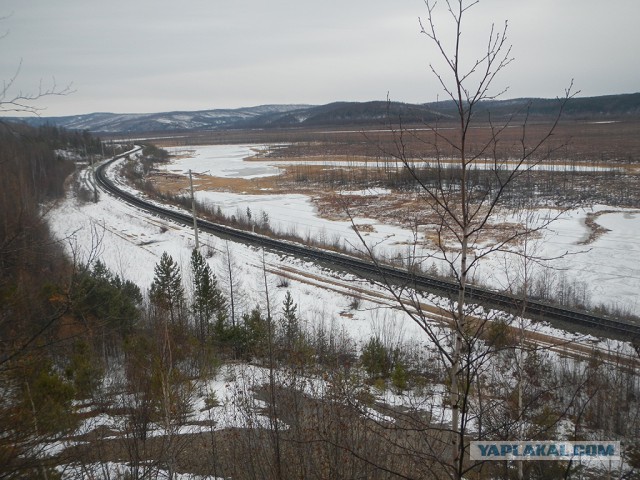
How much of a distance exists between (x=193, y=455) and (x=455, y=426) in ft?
28.5

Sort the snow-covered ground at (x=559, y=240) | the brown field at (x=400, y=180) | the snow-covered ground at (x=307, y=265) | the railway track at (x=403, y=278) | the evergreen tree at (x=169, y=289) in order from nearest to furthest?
the railway track at (x=403, y=278) → the snow-covered ground at (x=307, y=265) → the evergreen tree at (x=169, y=289) → the snow-covered ground at (x=559, y=240) → the brown field at (x=400, y=180)

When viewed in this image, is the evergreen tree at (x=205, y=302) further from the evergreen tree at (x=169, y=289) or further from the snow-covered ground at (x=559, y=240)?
the snow-covered ground at (x=559, y=240)

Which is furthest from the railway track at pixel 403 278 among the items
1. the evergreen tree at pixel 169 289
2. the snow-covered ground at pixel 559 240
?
the evergreen tree at pixel 169 289

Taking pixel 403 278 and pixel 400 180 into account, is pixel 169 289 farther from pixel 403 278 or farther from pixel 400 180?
pixel 400 180

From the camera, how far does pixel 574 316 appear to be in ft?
61.4

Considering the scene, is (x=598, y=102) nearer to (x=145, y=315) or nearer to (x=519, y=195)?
(x=519, y=195)

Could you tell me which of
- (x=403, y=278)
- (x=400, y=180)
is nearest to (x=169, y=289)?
(x=403, y=278)

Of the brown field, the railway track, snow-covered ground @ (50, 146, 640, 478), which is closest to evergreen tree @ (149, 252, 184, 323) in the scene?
snow-covered ground @ (50, 146, 640, 478)

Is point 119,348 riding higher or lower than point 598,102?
lower

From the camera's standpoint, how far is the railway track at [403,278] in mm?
8004

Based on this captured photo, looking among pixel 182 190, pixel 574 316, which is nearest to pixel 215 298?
pixel 574 316

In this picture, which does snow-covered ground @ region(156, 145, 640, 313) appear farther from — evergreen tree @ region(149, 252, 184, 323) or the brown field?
evergreen tree @ region(149, 252, 184, 323)

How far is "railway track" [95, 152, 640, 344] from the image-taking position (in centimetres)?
800

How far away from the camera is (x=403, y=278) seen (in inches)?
130
